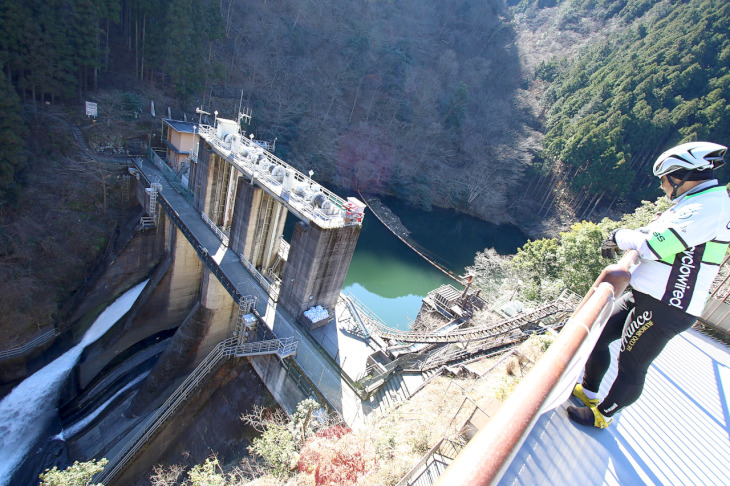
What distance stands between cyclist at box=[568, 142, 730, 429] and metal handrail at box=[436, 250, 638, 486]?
1.07 metres

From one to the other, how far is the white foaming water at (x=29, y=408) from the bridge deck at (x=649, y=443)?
21.0m

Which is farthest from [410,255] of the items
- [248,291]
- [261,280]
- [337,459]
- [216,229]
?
[337,459]

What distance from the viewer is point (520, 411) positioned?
118cm

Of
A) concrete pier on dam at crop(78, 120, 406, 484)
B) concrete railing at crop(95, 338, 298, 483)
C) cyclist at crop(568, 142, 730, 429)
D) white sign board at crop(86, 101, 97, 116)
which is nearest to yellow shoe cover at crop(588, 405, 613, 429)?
cyclist at crop(568, 142, 730, 429)

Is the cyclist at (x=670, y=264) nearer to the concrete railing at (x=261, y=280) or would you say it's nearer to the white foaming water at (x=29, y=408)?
the concrete railing at (x=261, y=280)

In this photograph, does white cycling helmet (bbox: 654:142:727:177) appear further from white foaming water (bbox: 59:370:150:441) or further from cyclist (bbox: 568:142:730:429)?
white foaming water (bbox: 59:370:150:441)

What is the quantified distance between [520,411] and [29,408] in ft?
74.1

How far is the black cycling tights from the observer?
2721 millimetres

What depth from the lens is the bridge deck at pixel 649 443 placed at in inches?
96.2

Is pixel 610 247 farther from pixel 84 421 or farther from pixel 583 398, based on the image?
pixel 84 421

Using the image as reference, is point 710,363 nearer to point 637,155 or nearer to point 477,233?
point 477,233

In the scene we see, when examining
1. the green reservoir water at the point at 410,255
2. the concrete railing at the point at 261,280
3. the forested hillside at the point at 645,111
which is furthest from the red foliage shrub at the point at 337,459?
the forested hillside at the point at 645,111

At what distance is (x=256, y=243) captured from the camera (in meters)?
14.9

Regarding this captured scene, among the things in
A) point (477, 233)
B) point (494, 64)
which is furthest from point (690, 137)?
point (494, 64)
